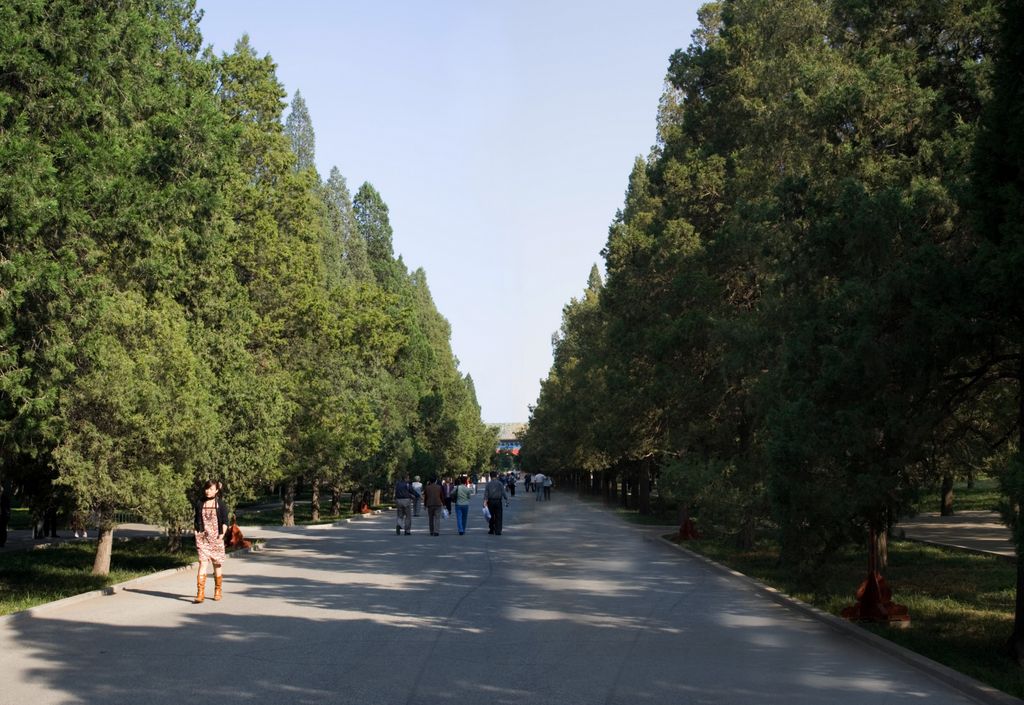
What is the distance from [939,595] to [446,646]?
9.50m

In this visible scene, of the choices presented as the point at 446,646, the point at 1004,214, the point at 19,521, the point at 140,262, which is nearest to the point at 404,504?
the point at 19,521

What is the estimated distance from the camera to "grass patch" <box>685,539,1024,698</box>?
11969mm

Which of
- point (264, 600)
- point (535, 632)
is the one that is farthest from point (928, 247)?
point (264, 600)

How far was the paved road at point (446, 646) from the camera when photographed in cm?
942

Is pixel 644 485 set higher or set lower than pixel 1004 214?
lower

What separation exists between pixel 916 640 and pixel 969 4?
29.0 ft

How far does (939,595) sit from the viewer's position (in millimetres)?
17938

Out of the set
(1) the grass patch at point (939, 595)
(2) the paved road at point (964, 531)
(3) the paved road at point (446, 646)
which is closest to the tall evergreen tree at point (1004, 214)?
(1) the grass patch at point (939, 595)

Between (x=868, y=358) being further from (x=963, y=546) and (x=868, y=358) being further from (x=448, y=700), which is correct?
(x=963, y=546)

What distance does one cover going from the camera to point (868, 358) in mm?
12656

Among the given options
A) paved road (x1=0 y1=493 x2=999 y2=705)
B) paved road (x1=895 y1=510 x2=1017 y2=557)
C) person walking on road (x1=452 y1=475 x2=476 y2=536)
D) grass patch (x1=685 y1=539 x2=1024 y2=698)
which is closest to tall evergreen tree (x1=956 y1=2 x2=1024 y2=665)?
grass patch (x1=685 y1=539 x2=1024 y2=698)

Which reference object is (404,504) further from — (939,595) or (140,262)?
(939,595)

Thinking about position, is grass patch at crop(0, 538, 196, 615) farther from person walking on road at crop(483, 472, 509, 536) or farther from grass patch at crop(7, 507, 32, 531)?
person walking on road at crop(483, 472, 509, 536)

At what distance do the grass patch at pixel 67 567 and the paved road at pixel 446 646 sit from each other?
2.85ft
